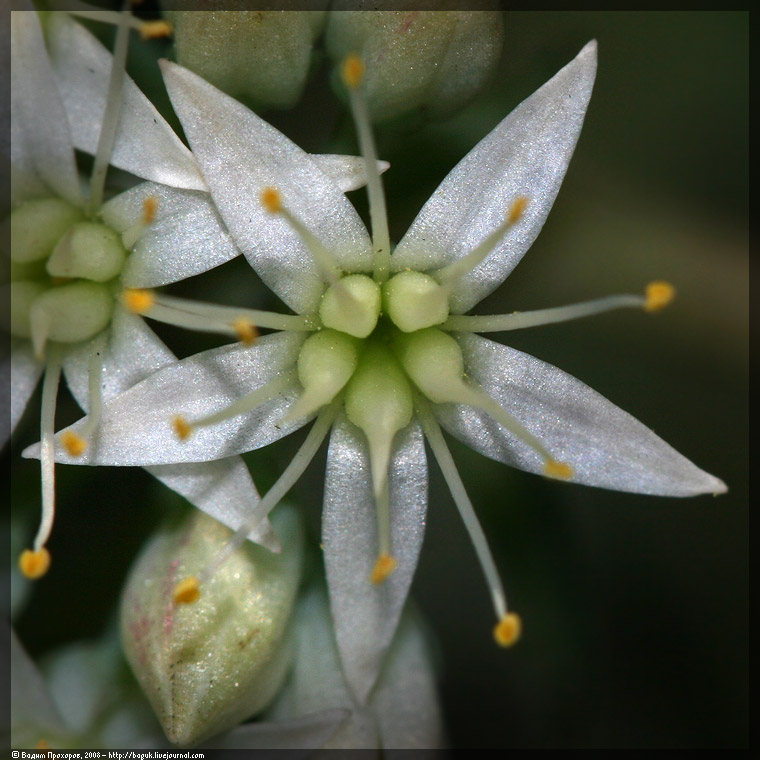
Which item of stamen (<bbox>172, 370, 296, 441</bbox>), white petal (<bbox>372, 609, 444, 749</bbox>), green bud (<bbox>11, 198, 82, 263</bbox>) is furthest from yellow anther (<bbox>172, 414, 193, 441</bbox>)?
white petal (<bbox>372, 609, 444, 749</bbox>)

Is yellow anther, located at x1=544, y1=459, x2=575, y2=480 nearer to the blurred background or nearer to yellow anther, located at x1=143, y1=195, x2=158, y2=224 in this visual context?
the blurred background

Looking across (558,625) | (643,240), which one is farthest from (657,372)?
(558,625)

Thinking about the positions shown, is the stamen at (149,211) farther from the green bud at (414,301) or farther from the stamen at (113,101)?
the green bud at (414,301)

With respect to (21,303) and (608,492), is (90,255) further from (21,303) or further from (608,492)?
(608,492)

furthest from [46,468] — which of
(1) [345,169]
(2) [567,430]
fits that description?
(2) [567,430]

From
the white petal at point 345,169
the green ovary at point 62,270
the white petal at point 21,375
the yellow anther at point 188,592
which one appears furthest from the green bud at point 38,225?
the yellow anther at point 188,592

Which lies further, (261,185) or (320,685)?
(320,685)

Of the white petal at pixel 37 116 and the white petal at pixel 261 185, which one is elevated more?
the white petal at pixel 37 116
